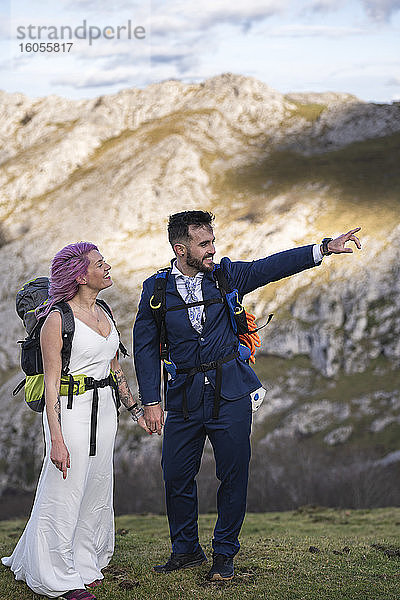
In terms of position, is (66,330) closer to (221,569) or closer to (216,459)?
(216,459)

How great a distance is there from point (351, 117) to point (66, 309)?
389ft

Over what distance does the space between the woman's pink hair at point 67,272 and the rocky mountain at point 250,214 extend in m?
54.8

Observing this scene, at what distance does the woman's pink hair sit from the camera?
274 inches

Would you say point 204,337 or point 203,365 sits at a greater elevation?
point 204,337

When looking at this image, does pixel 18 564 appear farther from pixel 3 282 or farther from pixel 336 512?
pixel 3 282

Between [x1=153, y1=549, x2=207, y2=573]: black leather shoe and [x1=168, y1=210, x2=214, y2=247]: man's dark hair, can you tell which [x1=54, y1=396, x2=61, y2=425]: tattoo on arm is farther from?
[x1=153, y1=549, x2=207, y2=573]: black leather shoe

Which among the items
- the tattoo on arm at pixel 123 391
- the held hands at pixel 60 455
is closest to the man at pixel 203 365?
the tattoo on arm at pixel 123 391

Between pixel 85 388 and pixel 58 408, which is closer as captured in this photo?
pixel 58 408

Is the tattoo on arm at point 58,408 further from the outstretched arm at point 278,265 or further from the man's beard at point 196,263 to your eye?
the outstretched arm at point 278,265

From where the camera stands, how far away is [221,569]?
7516 millimetres

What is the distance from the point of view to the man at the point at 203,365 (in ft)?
24.0

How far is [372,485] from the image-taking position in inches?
2162

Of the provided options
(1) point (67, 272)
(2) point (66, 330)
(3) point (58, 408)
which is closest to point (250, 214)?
(1) point (67, 272)

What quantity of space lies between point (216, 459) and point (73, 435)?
1596 millimetres
